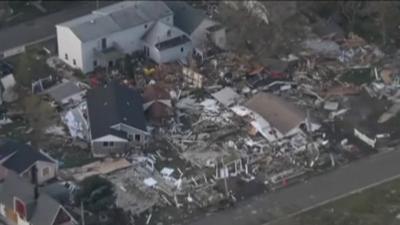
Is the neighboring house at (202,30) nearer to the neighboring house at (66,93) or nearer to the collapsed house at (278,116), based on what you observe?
the collapsed house at (278,116)

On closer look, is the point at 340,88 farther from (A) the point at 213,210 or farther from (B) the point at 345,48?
(A) the point at 213,210

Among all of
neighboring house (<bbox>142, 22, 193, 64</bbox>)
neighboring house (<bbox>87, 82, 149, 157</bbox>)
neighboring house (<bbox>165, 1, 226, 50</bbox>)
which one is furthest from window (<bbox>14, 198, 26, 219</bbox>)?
neighboring house (<bbox>165, 1, 226, 50</bbox>)

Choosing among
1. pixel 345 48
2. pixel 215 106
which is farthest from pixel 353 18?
pixel 215 106

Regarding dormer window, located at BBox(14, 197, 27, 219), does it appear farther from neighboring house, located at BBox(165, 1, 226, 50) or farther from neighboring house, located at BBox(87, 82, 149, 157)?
neighboring house, located at BBox(165, 1, 226, 50)

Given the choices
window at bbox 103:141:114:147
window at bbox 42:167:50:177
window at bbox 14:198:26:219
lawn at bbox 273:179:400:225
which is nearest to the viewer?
window at bbox 14:198:26:219

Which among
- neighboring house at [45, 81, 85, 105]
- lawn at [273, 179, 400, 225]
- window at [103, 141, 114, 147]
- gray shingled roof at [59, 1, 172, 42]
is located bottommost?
lawn at [273, 179, 400, 225]

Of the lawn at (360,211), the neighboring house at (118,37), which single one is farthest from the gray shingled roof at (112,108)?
the lawn at (360,211)

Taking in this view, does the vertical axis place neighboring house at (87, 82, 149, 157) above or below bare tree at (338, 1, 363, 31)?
below
